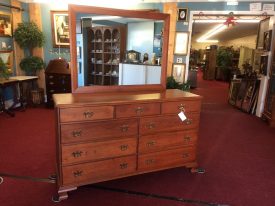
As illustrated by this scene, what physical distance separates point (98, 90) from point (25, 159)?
4.51 ft

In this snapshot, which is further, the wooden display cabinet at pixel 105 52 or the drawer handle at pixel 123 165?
the wooden display cabinet at pixel 105 52

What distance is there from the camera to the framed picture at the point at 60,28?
5632 mm

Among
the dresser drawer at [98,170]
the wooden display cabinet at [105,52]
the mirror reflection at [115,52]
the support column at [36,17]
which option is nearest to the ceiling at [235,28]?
the support column at [36,17]

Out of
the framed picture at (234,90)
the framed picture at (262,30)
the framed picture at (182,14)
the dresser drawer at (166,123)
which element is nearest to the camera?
the dresser drawer at (166,123)

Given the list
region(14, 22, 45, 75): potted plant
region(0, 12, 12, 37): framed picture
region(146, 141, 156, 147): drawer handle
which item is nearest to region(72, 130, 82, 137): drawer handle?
region(146, 141, 156, 147): drawer handle

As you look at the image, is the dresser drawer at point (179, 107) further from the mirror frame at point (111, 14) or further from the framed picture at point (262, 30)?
the framed picture at point (262, 30)

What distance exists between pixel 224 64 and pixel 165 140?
37.1 ft

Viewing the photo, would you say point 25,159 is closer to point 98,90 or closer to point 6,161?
point 6,161

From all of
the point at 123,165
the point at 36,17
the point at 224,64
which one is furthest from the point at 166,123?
the point at 224,64

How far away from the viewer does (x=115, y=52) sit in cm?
302

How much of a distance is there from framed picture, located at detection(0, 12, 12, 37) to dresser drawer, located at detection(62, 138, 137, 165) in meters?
4.11

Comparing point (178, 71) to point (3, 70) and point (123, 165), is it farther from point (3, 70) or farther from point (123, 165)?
point (3, 70)

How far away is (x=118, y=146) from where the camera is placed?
2.38 m

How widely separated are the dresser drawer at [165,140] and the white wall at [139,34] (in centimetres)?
130
